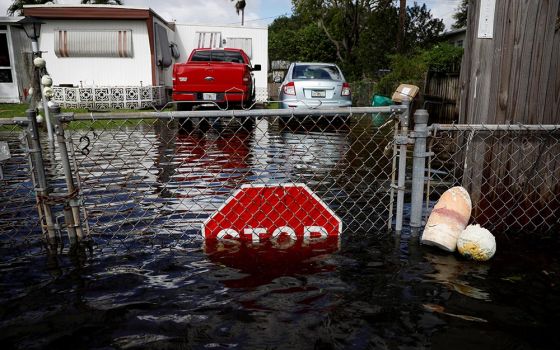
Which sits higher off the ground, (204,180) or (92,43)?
(92,43)

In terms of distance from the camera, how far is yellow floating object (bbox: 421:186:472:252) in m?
3.31

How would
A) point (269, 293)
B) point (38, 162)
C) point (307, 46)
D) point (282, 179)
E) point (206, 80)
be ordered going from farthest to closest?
point (307, 46), point (206, 80), point (282, 179), point (38, 162), point (269, 293)

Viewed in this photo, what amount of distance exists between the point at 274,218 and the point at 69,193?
61.4 inches

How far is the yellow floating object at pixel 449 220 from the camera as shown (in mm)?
3309

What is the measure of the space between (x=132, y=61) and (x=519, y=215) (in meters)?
17.1

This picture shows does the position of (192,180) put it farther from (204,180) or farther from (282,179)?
(282,179)

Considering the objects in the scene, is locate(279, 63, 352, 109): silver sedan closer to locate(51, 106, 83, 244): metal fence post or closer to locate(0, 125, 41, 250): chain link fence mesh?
locate(0, 125, 41, 250): chain link fence mesh

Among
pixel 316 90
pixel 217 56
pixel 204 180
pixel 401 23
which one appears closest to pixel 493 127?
pixel 204 180

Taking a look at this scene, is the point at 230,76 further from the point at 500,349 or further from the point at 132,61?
the point at 500,349

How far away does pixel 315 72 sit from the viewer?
12258 mm

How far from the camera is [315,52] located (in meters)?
38.6

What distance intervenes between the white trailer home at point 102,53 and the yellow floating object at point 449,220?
15.6 m

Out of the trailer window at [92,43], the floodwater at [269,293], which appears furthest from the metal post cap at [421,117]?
the trailer window at [92,43]

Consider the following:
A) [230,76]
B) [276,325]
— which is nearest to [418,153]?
[276,325]
